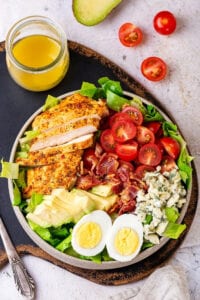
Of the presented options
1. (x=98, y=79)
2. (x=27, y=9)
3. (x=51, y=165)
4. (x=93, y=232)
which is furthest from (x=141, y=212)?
(x=27, y=9)

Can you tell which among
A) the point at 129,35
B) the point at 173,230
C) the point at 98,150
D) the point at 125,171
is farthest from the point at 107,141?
the point at 129,35

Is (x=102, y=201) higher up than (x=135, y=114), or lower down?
lower down

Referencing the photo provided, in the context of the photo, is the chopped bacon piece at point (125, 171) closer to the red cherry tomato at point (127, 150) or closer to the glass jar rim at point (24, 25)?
the red cherry tomato at point (127, 150)

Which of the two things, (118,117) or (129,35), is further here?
(129,35)

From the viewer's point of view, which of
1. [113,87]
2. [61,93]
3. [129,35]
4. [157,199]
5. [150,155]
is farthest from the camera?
[129,35]

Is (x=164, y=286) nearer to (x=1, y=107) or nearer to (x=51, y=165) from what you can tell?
(x=51, y=165)

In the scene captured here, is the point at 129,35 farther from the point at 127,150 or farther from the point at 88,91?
the point at 127,150

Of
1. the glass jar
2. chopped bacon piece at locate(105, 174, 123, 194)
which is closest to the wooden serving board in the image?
the glass jar
